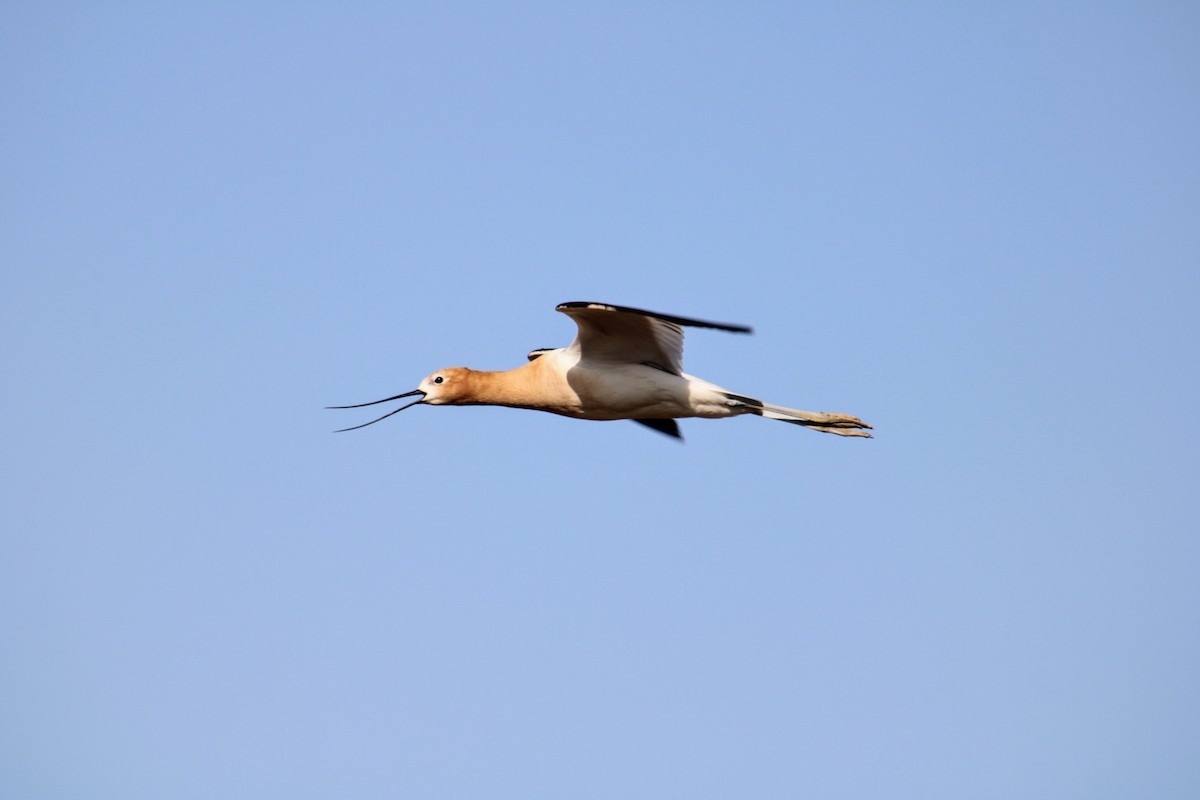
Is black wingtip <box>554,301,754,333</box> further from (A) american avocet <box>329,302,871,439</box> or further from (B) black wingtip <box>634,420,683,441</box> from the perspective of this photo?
(B) black wingtip <box>634,420,683,441</box>

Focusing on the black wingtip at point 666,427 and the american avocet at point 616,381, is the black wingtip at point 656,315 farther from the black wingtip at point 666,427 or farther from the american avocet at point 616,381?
the black wingtip at point 666,427

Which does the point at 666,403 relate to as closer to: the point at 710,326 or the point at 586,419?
the point at 586,419

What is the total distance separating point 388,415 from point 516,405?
1.88m

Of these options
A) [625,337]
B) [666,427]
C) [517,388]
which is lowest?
[666,427]

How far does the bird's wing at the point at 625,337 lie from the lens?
1689cm

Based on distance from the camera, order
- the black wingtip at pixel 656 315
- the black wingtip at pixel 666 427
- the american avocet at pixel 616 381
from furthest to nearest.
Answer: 1. the black wingtip at pixel 666 427
2. the american avocet at pixel 616 381
3. the black wingtip at pixel 656 315

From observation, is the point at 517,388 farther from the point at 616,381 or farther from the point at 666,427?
the point at 666,427

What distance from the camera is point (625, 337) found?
17391mm

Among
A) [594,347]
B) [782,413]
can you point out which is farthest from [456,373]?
[782,413]

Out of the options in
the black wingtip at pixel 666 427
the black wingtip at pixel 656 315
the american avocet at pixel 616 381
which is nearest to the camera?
the black wingtip at pixel 656 315

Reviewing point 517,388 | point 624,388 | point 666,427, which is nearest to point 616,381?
point 624,388

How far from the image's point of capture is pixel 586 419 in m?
18.2

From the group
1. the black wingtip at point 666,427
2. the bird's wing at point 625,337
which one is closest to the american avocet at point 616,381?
the bird's wing at point 625,337

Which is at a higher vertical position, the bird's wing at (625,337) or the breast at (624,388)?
the bird's wing at (625,337)
